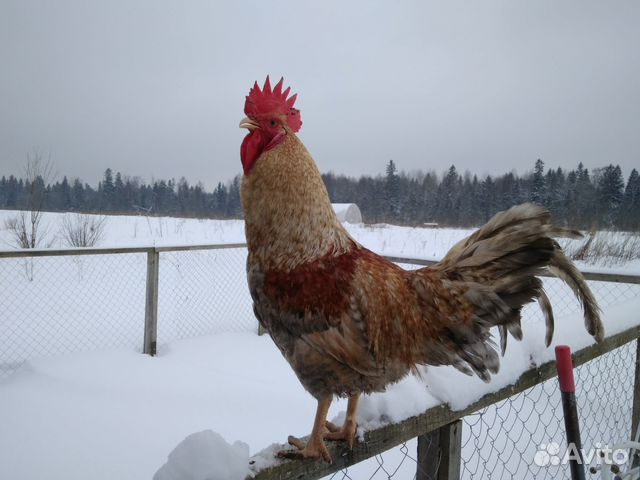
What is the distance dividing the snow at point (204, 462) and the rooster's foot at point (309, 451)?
0.18 meters

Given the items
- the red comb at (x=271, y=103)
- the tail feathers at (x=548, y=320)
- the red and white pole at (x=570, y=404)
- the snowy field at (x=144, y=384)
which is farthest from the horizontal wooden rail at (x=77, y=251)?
the red and white pole at (x=570, y=404)

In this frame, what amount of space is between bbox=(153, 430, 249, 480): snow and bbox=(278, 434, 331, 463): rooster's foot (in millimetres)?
181

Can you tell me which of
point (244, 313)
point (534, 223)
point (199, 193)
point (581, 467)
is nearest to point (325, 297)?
point (534, 223)

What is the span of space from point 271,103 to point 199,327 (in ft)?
16.9

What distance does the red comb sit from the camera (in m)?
1.68

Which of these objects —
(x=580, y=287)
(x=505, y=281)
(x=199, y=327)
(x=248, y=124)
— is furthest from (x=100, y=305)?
(x=580, y=287)

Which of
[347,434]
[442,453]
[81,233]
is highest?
[81,233]

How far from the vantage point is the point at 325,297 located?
1326 mm

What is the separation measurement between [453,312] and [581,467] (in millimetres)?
629

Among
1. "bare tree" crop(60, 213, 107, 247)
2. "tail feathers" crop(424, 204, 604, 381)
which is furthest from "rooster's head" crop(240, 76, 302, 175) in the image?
"bare tree" crop(60, 213, 107, 247)

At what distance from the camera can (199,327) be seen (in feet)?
19.7

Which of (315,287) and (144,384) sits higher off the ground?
(315,287)

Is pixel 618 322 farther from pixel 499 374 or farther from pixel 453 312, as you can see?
pixel 453 312

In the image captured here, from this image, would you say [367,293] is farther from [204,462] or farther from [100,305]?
[100,305]
